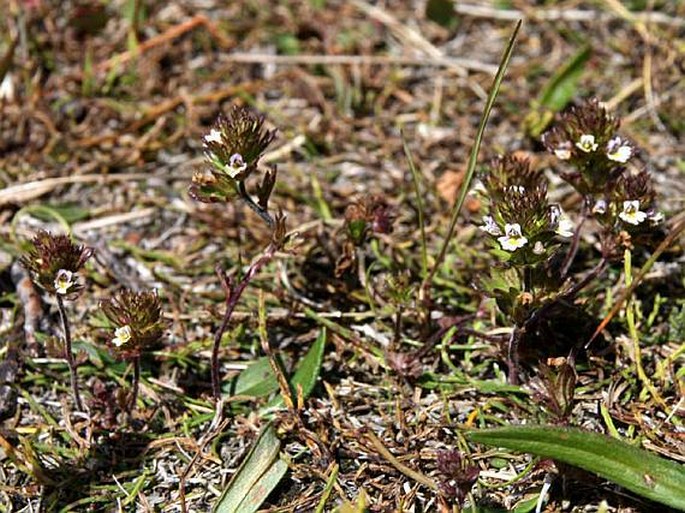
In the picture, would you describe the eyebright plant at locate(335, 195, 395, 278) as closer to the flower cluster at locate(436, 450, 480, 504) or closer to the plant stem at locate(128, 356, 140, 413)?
the plant stem at locate(128, 356, 140, 413)

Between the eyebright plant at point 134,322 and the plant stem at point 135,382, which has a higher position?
the eyebright plant at point 134,322

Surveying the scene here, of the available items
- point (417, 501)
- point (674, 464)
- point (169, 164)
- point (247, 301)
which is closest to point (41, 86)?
point (169, 164)

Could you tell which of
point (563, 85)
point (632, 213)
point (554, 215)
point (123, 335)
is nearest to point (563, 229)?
point (554, 215)

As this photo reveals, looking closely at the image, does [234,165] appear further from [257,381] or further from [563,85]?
[563,85]

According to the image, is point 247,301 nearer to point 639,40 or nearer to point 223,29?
point 223,29

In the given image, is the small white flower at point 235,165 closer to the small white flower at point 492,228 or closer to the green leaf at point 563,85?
the small white flower at point 492,228

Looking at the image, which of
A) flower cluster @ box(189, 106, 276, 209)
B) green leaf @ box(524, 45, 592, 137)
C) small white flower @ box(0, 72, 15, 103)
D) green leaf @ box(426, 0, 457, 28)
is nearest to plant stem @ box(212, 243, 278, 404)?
flower cluster @ box(189, 106, 276, 209)

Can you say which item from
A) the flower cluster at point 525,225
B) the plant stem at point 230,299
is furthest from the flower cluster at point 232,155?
the flower cluster at point 525,225
